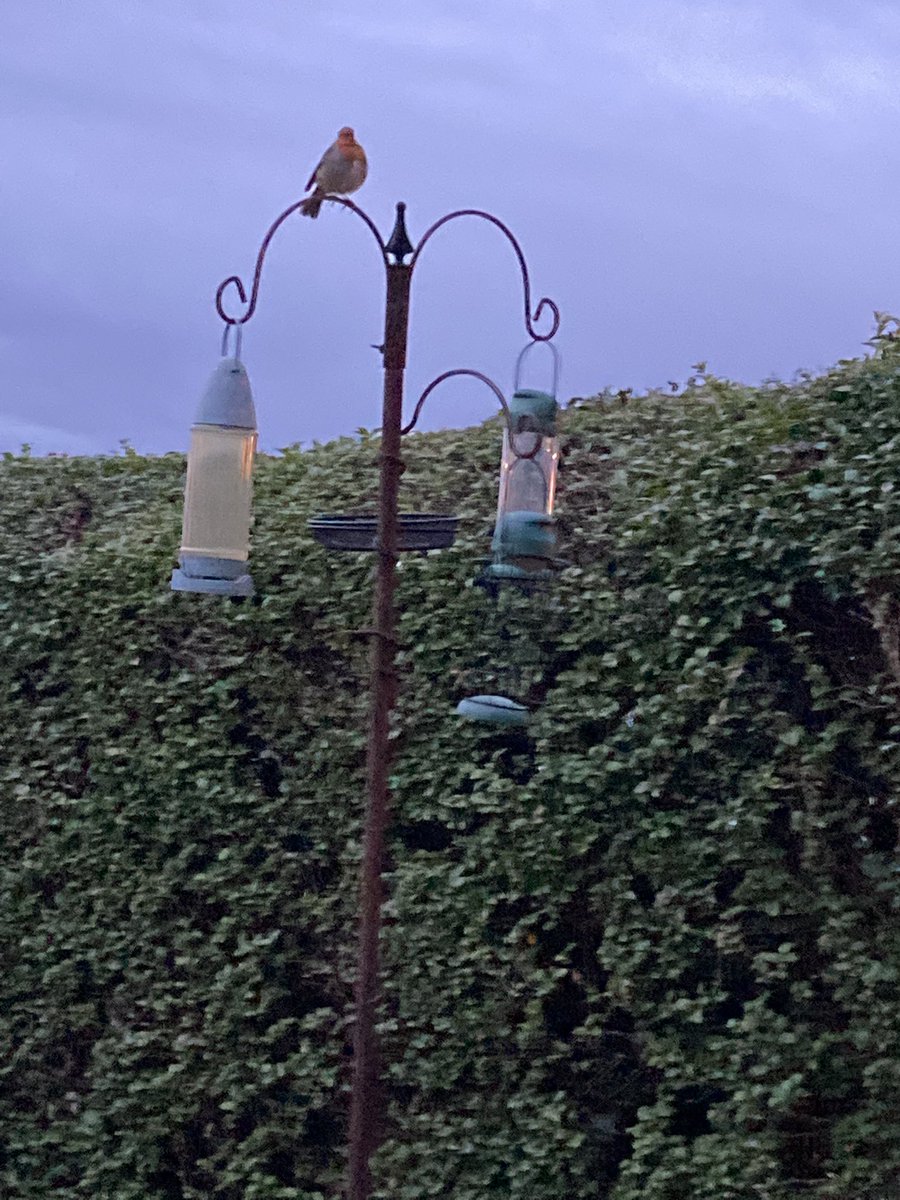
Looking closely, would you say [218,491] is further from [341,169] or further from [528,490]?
[341,169]

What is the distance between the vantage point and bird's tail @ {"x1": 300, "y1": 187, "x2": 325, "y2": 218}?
366 centimetres

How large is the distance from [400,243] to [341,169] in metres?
0.32

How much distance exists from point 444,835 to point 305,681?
2.06ft

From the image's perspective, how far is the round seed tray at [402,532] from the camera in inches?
142

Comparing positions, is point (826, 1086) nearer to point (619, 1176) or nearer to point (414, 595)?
point (619, 1176)

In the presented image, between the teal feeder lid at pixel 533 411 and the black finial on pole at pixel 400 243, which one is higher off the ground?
the black finial on pole at pixel 400 243

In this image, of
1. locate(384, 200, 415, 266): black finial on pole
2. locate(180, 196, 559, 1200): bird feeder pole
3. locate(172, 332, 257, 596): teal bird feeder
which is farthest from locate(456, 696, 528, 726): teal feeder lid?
locate(384, 200, 415, 266): black finial on pole

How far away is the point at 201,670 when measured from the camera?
477 cm

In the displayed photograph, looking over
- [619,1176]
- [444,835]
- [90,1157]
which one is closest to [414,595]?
[444,835]

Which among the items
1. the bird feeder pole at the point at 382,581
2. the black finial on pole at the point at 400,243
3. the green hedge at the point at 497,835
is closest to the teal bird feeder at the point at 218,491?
the bird feeder pole at the point at 382,581

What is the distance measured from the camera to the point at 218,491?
3424 millimetres

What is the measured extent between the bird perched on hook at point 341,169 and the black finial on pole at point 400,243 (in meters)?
0.22

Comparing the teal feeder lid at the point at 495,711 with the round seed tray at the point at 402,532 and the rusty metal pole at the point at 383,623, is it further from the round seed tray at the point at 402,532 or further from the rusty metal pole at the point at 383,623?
the round seed tray at the point at 402,532

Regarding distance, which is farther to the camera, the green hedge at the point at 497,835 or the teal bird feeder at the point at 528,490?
the green hedge at the point at 497,835
